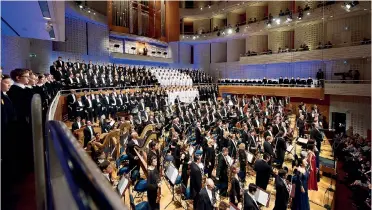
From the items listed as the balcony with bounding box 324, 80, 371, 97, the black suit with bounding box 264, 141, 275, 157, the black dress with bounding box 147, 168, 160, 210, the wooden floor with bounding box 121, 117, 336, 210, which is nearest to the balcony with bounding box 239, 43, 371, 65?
the balcony with bounding box 324, 80, 371, 97

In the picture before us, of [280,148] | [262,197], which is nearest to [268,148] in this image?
[280,148]

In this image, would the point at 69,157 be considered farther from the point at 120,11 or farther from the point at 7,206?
the point at 120,11

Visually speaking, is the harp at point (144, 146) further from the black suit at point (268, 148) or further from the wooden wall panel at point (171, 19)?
the wooden wall panel at point (171, 19)

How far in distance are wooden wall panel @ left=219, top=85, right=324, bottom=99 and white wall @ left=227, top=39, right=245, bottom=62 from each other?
470 cm

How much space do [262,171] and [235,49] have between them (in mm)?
18302

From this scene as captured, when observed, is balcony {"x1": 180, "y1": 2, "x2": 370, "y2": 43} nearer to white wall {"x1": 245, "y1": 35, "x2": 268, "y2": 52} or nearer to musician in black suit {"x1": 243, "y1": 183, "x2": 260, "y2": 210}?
white wall {"x1": 245, "y1": 35, "x2": 268, "y2": 52}

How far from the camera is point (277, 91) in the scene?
16547mm

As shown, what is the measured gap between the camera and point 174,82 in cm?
1655

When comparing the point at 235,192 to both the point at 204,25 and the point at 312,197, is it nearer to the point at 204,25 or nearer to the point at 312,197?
the point at 312,197

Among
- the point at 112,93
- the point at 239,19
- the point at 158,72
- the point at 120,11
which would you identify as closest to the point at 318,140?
the point at 112,93

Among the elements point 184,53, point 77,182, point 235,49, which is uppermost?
point 235,49

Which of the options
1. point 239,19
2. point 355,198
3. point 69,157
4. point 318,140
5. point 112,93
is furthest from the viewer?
point 239,19

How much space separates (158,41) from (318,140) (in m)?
14.8

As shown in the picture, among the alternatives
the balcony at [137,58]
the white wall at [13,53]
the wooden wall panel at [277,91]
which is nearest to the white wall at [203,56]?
the balcony at [137,58]
